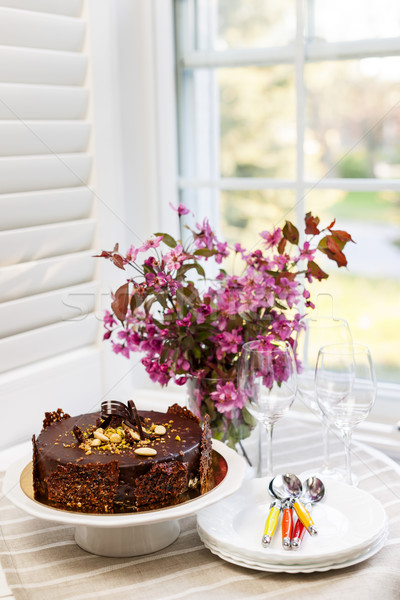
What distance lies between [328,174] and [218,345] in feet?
1.74

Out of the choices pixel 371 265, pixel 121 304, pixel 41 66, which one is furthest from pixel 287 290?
pixel 41 66

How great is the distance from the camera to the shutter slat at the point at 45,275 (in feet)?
4.26

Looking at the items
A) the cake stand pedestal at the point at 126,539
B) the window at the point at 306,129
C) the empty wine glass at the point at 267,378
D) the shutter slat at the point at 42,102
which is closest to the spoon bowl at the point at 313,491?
the empty wine glass at the point at 267,378

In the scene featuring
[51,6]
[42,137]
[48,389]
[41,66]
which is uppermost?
[51,6]

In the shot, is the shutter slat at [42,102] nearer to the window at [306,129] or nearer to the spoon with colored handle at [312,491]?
the window at [306,129]

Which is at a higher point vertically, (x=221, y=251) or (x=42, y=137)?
(x=42, y=137)

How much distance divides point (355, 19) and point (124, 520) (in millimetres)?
1039

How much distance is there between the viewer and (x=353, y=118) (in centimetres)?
145

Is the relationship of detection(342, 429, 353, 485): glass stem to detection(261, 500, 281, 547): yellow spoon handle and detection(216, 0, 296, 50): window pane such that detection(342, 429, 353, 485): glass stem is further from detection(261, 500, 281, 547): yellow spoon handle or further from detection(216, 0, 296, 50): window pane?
detection(216, 0, 296, 50): window pane

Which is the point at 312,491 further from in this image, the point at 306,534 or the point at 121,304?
the point at 121,304

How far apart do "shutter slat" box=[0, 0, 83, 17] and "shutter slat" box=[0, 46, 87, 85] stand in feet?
0.24

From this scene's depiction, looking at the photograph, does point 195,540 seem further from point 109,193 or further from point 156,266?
point 109,193

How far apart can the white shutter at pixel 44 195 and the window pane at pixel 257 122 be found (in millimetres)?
326

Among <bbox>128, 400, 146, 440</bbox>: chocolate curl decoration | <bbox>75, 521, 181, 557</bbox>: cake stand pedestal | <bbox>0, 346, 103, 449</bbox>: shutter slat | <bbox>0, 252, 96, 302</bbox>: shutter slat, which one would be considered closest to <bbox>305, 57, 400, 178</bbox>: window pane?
<bbox>0, 252, 96, 302</bbox>: shutter slat
